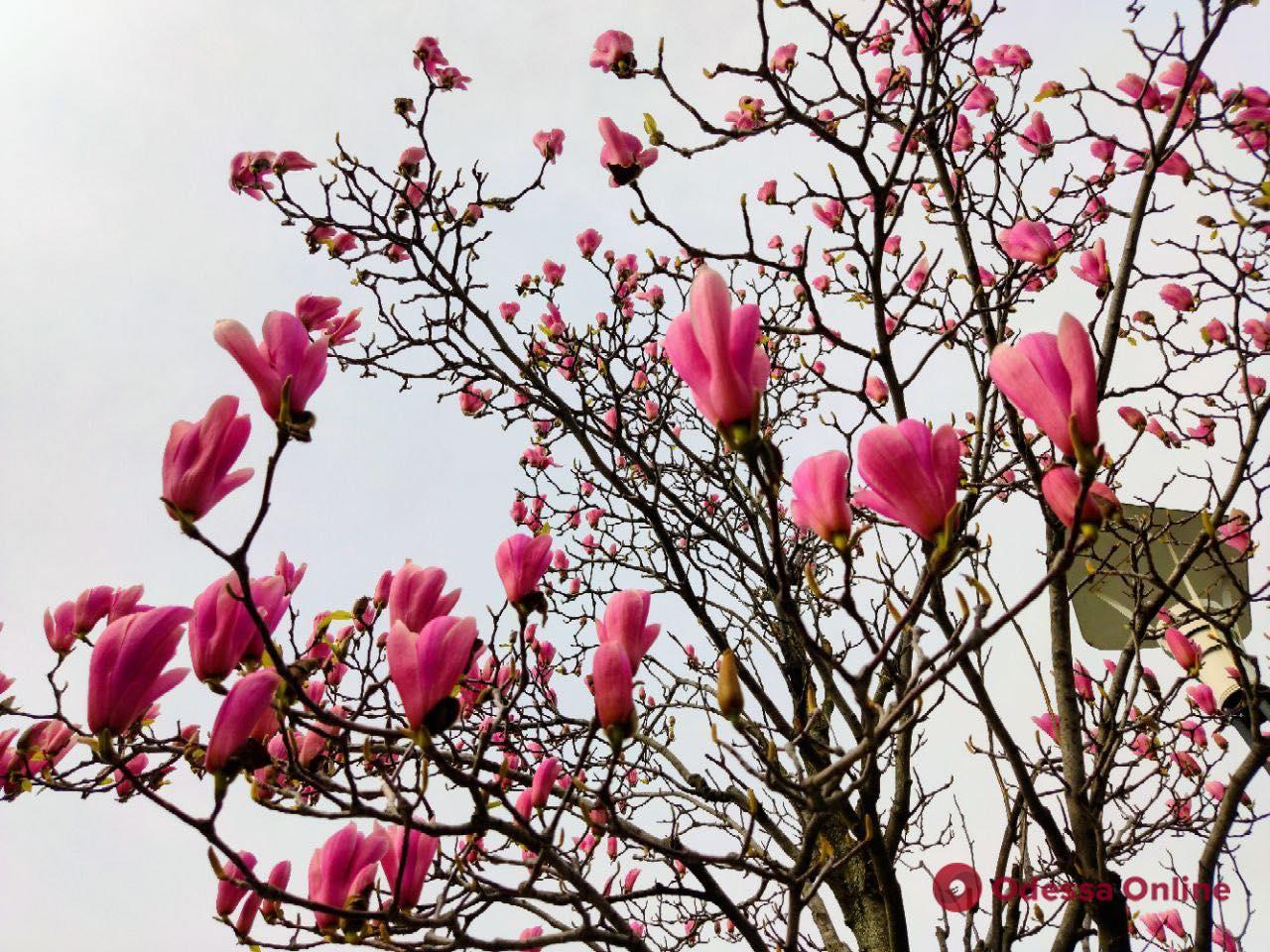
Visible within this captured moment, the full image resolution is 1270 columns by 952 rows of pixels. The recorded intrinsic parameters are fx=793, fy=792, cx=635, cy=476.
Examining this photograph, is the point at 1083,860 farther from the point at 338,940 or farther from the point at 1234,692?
the point at 1234,692

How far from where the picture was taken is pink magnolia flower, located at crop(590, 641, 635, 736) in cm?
123

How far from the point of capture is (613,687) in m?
1.23

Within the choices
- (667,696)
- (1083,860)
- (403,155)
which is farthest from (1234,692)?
(403,155)

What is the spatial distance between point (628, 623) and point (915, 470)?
53cm

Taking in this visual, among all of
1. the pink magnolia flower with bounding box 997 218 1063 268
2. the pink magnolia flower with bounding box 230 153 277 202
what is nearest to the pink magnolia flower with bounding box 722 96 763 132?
the pink magnolia flower with bounding box 997 218 1063 268

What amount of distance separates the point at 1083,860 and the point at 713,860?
959 mm

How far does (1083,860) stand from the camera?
175 centimetres

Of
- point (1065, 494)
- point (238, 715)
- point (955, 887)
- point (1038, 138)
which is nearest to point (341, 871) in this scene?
point (238, 715)

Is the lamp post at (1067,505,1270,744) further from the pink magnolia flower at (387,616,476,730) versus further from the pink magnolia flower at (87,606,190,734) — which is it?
the pink magnolia flower at (87,606,190,734)

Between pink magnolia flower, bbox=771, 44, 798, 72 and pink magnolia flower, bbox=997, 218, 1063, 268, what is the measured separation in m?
1.21

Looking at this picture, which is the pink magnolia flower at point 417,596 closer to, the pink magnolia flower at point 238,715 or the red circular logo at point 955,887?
the pink magnolia flower at point 238,715

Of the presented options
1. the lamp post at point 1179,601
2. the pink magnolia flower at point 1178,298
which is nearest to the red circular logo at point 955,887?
the lamp post at point 1179,601

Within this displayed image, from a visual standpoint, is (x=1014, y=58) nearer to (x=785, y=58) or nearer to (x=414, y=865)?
(x=785, y=58)

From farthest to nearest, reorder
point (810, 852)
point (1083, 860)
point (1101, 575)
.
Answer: point (1101, 575) → point (1083, 860) → point (810, 852)
